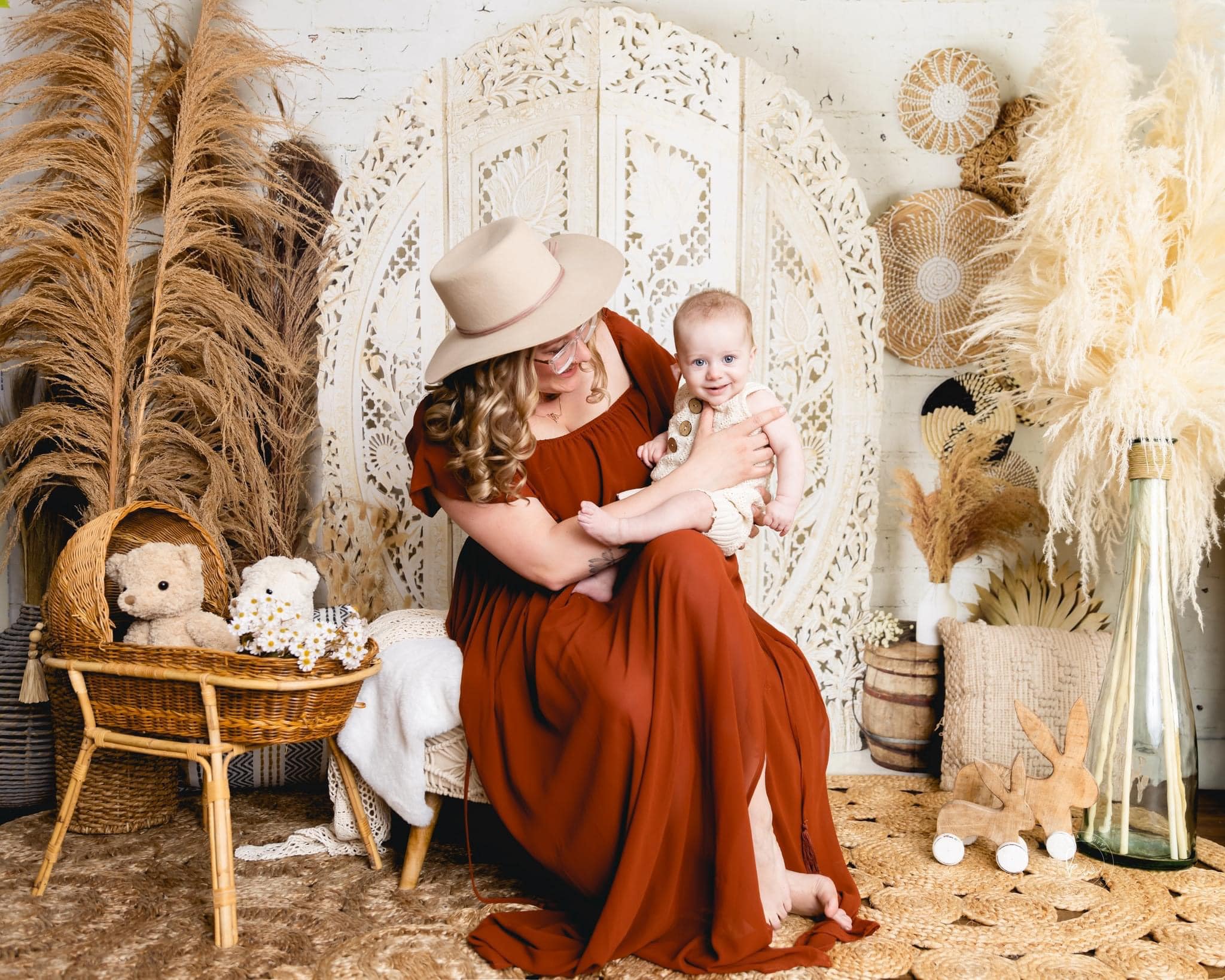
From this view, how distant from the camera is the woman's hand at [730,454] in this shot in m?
2.24

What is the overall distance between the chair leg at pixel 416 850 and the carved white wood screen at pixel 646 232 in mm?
1084

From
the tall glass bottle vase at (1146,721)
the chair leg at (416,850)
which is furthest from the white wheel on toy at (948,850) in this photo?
the chair leg at (416,850)

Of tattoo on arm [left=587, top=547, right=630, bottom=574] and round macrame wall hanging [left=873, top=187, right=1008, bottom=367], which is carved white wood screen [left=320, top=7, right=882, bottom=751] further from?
tattoo on arm [left=587, top=547, right=630, bottom=574]

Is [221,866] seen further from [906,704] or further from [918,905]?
[906,704]

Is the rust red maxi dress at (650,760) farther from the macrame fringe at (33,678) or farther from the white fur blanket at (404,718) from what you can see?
the macrame fringe at (33,678)

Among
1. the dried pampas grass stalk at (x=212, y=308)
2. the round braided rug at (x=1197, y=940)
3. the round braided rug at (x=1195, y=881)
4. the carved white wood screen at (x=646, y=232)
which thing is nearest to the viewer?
the round braided rug at (x=1197, y=940)

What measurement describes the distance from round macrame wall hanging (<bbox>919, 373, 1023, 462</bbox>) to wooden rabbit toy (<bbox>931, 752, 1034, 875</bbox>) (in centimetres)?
118

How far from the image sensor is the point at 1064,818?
8.30ft

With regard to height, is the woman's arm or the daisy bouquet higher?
the woman's arm

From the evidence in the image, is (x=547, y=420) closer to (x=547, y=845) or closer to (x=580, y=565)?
(x=580, y=565)

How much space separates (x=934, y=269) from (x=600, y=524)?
1849 millimetres

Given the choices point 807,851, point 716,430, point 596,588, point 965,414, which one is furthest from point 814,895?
point 965,414

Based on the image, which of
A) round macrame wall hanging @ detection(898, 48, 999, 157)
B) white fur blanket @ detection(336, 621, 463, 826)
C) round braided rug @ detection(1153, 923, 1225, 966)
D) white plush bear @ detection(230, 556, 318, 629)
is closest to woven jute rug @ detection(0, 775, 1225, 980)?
round braided rug @ detection(1153, 923, 1225, 966)

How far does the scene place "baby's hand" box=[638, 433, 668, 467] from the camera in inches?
97.5
